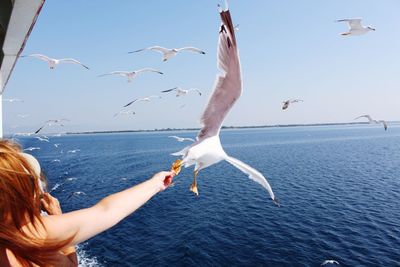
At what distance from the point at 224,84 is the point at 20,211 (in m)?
2.24

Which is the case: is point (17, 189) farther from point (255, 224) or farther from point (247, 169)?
point (255, 224)

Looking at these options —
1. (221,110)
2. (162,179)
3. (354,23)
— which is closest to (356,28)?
(354,23)

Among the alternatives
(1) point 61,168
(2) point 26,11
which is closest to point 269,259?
(2) point 26,11

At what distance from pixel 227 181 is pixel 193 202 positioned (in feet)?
36.5

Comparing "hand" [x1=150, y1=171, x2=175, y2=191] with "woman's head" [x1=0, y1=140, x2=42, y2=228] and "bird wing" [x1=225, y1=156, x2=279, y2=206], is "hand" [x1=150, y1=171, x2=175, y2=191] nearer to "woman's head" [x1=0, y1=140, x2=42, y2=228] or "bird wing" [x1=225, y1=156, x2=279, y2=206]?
"woman's head" [x1=0, y1=140, x2=42, y2=228]

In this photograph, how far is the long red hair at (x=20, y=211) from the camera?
4.83 feet

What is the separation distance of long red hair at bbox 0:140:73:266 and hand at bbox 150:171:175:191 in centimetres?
65

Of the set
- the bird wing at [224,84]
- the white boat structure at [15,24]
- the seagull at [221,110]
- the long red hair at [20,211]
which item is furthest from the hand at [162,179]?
the white boat structure at [15,24]

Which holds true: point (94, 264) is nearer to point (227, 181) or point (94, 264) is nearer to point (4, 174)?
point (4, 174)

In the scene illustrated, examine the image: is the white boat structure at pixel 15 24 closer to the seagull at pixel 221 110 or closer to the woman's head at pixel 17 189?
the seagull at pixel 221 110

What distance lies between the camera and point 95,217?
1.68m

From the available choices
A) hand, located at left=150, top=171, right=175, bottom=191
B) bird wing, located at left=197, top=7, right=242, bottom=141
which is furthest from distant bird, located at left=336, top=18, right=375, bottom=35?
hand, located at left=150, top=171, right=175, bottom=191

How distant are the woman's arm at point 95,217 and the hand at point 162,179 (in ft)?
0.37

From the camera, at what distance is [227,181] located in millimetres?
45750
